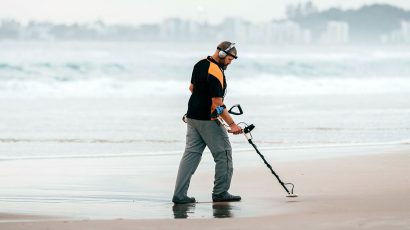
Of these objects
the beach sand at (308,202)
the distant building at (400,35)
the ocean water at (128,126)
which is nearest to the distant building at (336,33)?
the distant building at (400,35)

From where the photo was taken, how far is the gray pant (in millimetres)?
7148

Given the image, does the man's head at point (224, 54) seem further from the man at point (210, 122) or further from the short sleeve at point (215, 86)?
the short sleeve at point (215, 86)

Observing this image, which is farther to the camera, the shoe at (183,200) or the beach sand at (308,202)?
the shoe at (183,200)

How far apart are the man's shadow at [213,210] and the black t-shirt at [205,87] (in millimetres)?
726

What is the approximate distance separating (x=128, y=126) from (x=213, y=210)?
955cm

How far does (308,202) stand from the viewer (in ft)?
23.2

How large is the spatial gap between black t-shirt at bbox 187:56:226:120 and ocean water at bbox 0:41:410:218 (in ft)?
2.69

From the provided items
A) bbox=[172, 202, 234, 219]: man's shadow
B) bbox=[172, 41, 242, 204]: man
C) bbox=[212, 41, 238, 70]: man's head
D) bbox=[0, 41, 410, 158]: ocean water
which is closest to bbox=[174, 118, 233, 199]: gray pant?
bbox=[172, 41, 242, 204]: man

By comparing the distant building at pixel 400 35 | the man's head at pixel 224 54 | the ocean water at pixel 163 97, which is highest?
the distant building at pixel 400 35

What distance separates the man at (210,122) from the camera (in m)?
6.88

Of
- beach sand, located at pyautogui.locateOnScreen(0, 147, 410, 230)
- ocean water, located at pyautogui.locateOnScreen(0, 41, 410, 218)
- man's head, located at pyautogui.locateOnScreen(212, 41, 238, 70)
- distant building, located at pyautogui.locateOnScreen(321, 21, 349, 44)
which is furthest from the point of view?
distant building, located at pyautogui.locateOnScreen(321, 21, 349, 44)

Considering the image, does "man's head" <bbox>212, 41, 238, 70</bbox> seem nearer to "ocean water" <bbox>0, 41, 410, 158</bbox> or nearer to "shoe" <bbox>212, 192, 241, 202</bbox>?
"shoe" <bbox>212, 192, 241, 202</bbox>

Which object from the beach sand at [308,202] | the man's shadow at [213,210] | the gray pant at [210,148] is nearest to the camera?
the beach sand at [308,202]

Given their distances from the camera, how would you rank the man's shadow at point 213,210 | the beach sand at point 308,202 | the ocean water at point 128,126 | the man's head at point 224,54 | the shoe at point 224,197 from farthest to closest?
the ocean water at point 128,126 < the shoe at point 224,197 < the man's head at point 224,54 < the man's shadow at point 213,210 < the beach sand at point 308,202
